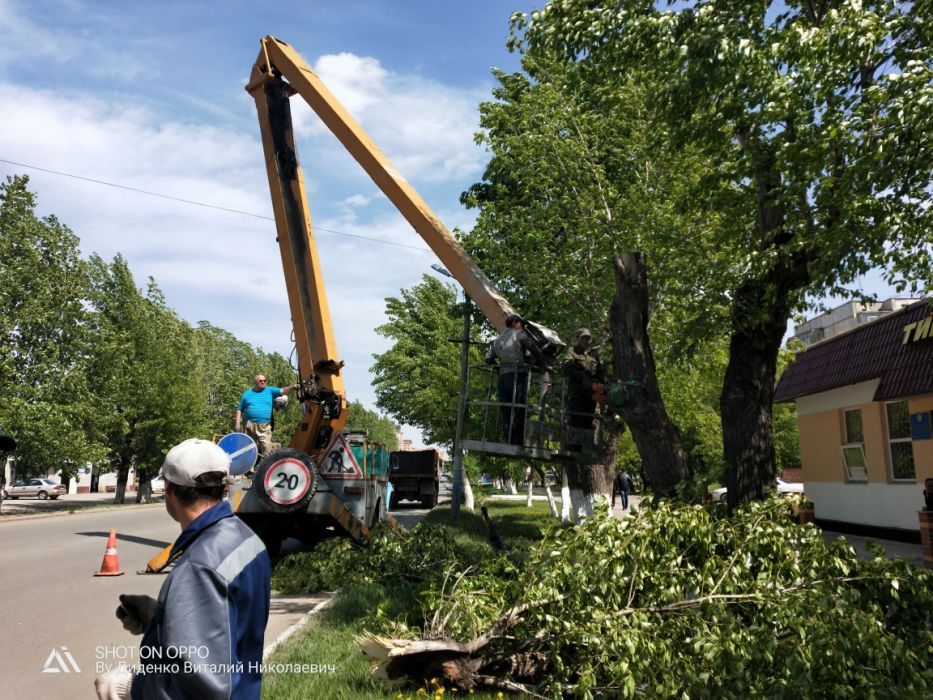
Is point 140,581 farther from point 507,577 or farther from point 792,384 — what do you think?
point 792,384

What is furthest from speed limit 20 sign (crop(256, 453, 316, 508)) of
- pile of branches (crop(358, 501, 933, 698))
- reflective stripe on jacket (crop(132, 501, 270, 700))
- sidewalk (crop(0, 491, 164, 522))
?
sidewalk (crop(0, 491, 164, 522))

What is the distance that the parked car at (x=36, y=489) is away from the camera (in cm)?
4875

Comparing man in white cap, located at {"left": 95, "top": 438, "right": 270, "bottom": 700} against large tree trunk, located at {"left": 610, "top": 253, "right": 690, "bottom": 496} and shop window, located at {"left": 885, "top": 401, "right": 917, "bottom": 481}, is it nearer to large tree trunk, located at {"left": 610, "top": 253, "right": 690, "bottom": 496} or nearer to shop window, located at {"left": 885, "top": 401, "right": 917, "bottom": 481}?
large tree trunk, located at {"left": 610, "top": 253, "right": 690, "bottom": 496}

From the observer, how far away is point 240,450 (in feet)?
34.1

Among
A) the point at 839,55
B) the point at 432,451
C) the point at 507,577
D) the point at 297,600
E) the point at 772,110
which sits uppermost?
the point at 839,55

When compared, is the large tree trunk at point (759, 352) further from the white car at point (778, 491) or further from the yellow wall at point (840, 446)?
the yellow wall at point (840, 446)

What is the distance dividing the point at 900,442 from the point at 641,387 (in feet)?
37.1

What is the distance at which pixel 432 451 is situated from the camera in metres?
34.3

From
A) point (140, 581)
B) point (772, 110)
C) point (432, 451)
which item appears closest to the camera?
point (772, 110)

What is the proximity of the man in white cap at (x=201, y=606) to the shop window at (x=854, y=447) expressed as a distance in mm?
18242

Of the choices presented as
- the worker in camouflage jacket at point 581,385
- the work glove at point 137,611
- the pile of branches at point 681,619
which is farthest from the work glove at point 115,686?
the worker in camouflage jacket at point 581,385

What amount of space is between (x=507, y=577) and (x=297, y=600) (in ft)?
12.3

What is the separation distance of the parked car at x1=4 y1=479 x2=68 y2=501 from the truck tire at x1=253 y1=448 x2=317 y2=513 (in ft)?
150

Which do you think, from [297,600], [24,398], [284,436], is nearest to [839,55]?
[297,600]
